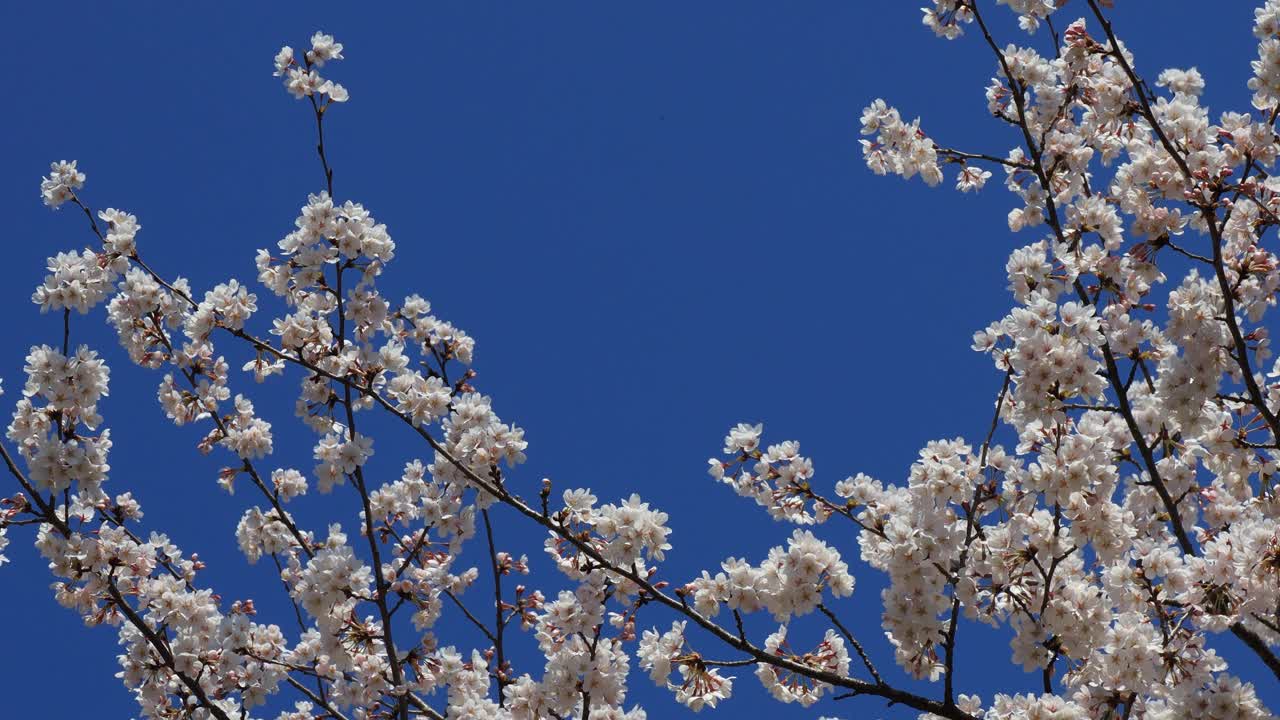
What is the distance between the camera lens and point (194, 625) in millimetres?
6695

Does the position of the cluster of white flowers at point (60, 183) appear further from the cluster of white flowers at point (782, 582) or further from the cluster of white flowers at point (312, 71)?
the cluster of white flowers at point (782, 582)

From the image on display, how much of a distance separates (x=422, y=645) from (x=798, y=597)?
2208 mm

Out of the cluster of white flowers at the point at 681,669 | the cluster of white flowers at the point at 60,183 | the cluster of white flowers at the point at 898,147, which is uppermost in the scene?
the cluster of white flowers at the point at 898,147

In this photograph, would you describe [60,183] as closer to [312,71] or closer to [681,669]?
[312,71]

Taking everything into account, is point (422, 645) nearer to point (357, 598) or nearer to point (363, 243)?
point (357, 598)

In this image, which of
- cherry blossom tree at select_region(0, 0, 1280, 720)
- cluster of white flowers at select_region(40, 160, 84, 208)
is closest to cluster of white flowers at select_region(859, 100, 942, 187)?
cherry blossom tree at select_region(0, 0, 1280, 720)

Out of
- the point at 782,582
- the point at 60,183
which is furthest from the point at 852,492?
the point at 60,183

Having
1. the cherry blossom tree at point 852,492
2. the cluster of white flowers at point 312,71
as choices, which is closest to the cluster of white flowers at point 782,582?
the cherry blossom tree at point 852,492

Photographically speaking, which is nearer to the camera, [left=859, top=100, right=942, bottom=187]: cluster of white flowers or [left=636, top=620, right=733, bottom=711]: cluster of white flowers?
[left=636, top=620, right=733, bottom=711]: cluster of white flowers

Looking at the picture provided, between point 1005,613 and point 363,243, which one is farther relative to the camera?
point 363,243

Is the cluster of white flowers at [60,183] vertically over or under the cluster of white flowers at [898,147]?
under

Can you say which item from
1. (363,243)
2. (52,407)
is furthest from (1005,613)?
(52,407)

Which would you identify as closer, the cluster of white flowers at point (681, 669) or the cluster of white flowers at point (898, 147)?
the cluster of white flowers at point (681, 669)

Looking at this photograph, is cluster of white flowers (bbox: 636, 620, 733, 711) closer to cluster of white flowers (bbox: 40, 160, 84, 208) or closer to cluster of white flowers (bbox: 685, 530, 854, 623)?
cluster of white flowers (bbox: 685, 530, 854, 623)
